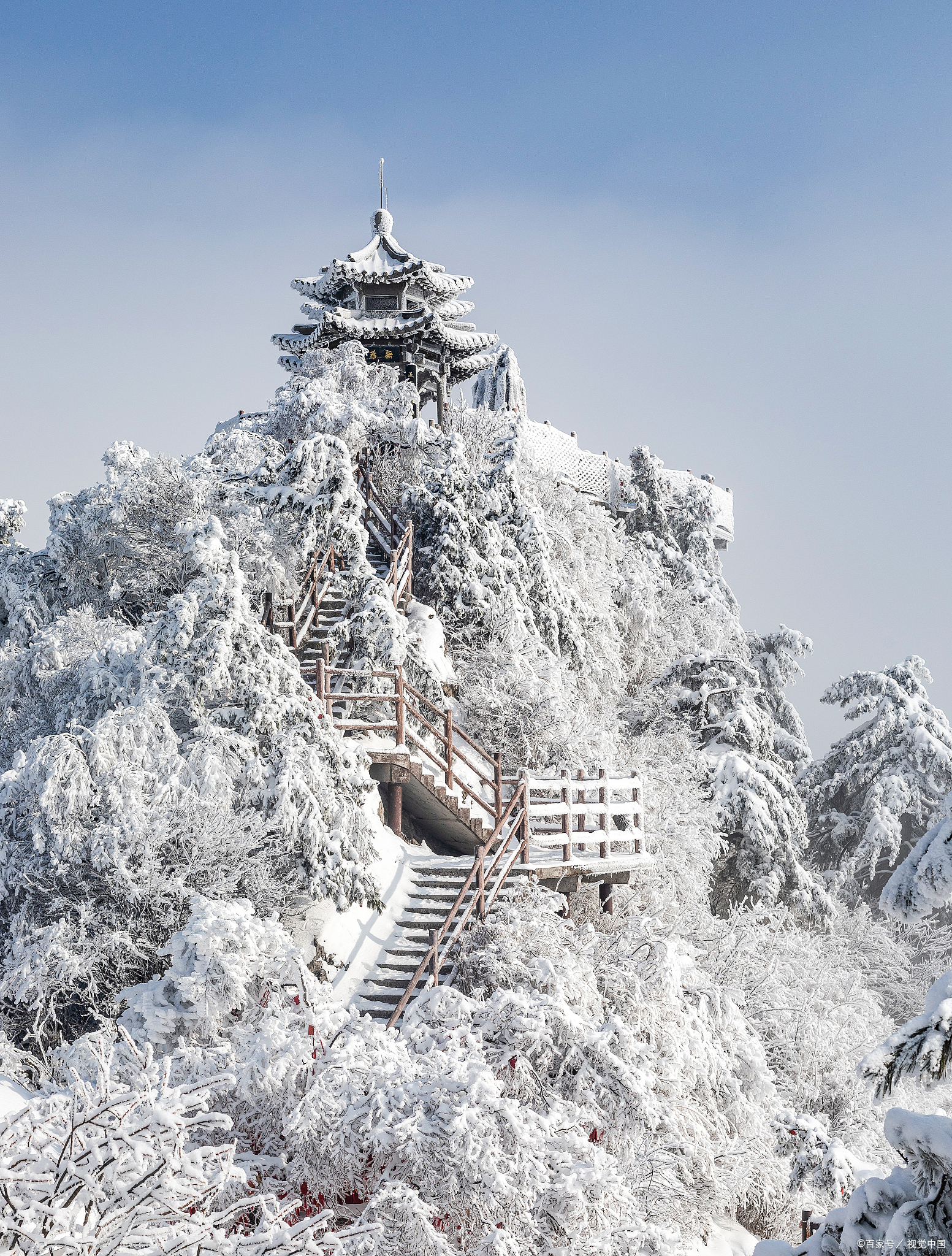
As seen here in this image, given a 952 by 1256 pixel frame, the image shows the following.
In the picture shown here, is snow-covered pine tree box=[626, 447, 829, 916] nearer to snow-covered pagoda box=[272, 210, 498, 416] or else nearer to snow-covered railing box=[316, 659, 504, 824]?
snow-covered railing box=[316, 659, 504, 824]

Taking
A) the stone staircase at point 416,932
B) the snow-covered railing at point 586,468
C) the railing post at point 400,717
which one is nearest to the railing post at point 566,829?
the stone staircase at point 416,932

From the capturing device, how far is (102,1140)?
4125 millimetres

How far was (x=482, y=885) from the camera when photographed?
12.1 m

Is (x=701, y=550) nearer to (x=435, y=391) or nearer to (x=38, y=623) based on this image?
(x=435, y=391)

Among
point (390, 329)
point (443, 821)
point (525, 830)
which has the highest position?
point (390, 329)

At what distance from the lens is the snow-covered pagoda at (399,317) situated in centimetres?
3331

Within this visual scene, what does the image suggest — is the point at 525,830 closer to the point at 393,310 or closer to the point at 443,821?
the point at 443,821

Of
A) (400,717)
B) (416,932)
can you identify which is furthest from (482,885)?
(400,717)

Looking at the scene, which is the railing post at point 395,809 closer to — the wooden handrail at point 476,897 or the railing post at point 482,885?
the wooden handrail at point 476,897

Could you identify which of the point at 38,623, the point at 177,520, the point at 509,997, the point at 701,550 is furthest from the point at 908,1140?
the point at 701,550

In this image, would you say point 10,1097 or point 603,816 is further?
point 603,816

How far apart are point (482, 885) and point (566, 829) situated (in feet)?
7.22

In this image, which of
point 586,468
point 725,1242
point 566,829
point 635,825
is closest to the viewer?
point 725,1242

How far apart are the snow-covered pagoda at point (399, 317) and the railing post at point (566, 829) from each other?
22577 millimetres
